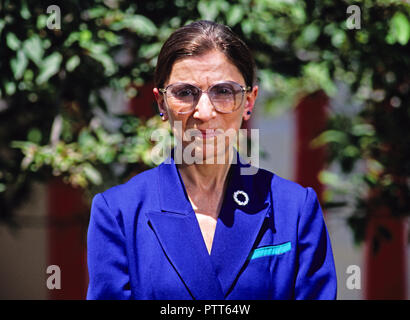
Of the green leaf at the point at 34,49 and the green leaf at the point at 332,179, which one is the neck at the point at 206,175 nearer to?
the green leaf at the point at 34,49

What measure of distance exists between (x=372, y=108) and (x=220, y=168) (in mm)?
1709

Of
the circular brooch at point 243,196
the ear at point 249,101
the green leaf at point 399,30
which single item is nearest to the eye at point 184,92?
the ear at point 249,101

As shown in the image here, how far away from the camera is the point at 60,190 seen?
4418mm

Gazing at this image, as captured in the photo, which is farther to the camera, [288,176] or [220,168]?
[288,176]

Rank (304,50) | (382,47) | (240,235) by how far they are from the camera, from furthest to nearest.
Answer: (304,50) < (382,47) < (240,235)

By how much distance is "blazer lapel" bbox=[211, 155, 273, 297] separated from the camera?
1339 mm

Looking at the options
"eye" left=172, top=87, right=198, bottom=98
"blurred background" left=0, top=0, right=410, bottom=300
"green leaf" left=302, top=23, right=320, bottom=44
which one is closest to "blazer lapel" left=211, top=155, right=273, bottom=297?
"eye" left=172, top=87, right=198, bottom=98

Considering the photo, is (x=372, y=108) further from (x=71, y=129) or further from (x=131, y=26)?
(x=71, y=129)

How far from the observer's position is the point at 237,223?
1.40 meters

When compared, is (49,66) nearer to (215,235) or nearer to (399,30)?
(215,235)

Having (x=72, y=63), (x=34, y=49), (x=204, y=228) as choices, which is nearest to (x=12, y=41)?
(x=34, y=49)

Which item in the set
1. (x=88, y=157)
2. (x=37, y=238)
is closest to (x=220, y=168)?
(x=88, y=157)

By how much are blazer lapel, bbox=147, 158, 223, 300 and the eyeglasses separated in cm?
22

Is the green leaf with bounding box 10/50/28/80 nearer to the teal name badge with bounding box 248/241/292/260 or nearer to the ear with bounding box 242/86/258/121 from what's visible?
the ear with bounding box 242/86/258/121
